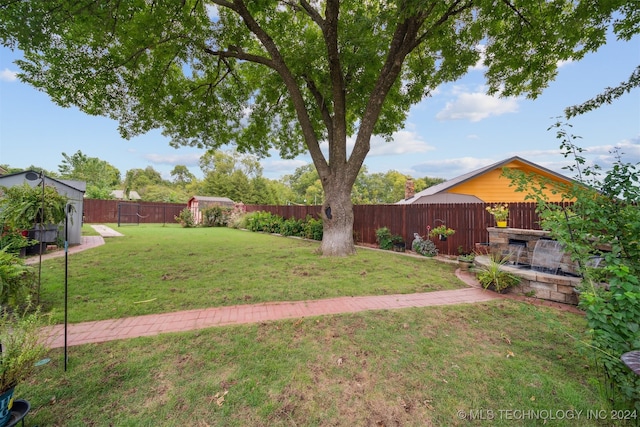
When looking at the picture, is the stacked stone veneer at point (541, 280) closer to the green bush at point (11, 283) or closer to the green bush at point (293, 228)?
the green bush at point (11, 283)

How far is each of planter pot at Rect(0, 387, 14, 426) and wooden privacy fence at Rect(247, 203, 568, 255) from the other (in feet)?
26.0

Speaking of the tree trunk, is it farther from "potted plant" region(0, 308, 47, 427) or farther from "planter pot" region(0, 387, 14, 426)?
"planter pot" region(0, 387, 14, 426)

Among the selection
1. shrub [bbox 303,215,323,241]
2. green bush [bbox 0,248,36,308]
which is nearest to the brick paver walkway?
green bush [bbox 0,248,36,308]

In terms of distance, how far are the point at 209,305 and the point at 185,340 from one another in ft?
3.54

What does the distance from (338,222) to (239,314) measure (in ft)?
14.2

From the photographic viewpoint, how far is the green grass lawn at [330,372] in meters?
1.84

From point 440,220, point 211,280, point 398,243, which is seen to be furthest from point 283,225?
point 211,280

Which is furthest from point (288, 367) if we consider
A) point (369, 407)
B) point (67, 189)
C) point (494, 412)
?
point (67, 189)

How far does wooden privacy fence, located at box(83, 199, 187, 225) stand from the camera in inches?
904

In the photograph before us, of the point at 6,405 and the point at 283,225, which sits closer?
the point at 6,405

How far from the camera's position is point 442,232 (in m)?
8.16

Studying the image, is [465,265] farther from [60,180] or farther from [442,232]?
[60,180]

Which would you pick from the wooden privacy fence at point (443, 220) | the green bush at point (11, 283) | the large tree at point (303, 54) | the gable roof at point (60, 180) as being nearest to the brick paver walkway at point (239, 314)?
the green bush at point (11, 283)

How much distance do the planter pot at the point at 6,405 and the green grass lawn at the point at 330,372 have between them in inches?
10.7
